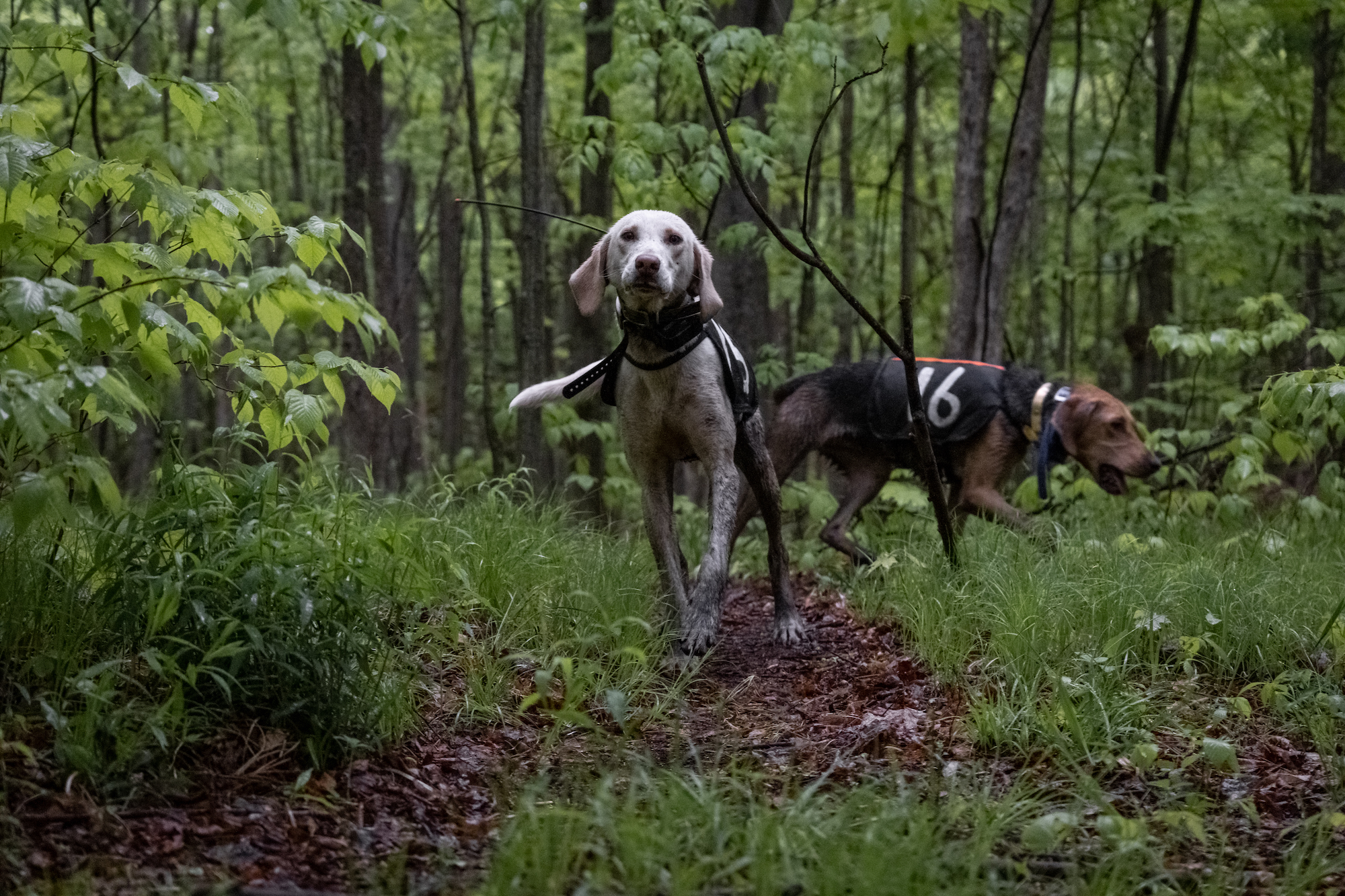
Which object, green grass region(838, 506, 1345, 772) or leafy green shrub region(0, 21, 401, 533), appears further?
green grass region(838, 506, 1345, 772)

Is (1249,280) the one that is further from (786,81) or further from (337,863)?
(337,863)

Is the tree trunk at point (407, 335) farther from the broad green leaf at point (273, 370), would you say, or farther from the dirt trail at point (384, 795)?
the dirt trail at point (384, 795)

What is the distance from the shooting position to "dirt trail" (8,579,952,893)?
104 inches

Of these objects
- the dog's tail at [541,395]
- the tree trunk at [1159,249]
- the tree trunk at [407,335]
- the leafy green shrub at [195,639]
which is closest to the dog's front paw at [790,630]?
the dog's tail at [541,395]

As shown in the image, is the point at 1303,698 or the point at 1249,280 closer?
the point at 1303,698

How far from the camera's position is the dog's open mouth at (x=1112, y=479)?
22.0 ft

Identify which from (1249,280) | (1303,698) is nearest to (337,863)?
(1303,698)

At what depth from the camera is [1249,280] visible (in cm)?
1184

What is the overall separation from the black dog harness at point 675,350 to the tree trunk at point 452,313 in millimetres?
9134

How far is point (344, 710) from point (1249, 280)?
1149 cm

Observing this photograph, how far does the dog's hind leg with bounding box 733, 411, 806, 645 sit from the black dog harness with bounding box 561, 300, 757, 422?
0.59 feet

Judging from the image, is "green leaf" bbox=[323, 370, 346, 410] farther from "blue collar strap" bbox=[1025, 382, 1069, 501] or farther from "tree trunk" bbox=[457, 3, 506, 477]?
"tree trunk" bbox=[457, 3, 506, 477]

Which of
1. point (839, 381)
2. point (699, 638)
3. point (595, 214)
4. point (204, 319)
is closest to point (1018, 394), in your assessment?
point (839, 381)

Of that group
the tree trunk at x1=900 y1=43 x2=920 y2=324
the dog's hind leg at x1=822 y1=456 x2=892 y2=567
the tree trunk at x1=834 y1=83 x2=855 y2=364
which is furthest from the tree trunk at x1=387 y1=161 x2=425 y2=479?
the tree trunk at x1=900 y1=43 x2=920 y2=324
